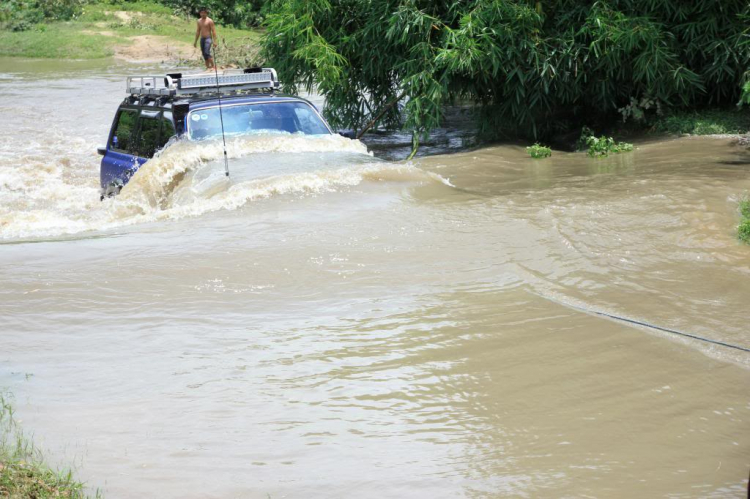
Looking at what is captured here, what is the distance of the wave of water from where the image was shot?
796 cm

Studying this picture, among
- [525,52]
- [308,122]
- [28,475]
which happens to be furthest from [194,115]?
[28,475]

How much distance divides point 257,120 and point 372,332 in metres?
4.52

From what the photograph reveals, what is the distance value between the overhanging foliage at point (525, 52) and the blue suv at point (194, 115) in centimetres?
278

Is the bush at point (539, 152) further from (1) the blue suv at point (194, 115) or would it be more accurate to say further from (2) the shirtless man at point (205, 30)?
(2) the shirtless man at point (205, 30)

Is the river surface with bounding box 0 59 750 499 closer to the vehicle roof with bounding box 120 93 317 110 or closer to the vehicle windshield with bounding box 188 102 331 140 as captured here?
the vehicle windshield with bounding box 188 102 331 140

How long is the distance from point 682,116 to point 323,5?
17.2 feet

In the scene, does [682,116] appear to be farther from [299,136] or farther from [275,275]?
[275,275]

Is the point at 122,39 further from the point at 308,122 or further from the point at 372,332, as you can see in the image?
the point at 372,332

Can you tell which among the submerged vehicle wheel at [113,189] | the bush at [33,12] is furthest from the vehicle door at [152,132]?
the bush at [33,12]

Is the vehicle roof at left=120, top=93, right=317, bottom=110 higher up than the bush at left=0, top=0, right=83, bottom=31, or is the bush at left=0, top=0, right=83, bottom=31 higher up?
the bush at left=0, top=0, right=83, bottom=31

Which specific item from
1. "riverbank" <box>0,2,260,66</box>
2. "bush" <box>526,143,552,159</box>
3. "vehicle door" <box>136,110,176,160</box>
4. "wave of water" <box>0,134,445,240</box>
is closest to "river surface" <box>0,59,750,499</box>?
"wave of water" <box>0,134,445,240</box>

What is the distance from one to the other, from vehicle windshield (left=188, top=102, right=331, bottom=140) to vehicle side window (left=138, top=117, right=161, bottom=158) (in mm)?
556

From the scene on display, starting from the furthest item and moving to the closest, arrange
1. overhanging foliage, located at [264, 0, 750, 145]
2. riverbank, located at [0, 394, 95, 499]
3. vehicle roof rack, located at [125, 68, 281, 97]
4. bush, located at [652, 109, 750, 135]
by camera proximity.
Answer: bush, located at [652, 109, 750, 135]
overhanging foliage, located at [264, 0, 750, 145]
vehicle roof rack, located at [125, 68, 281, 97]
riverbank, located at [0, 394, 95, 499]

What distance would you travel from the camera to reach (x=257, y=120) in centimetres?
905
